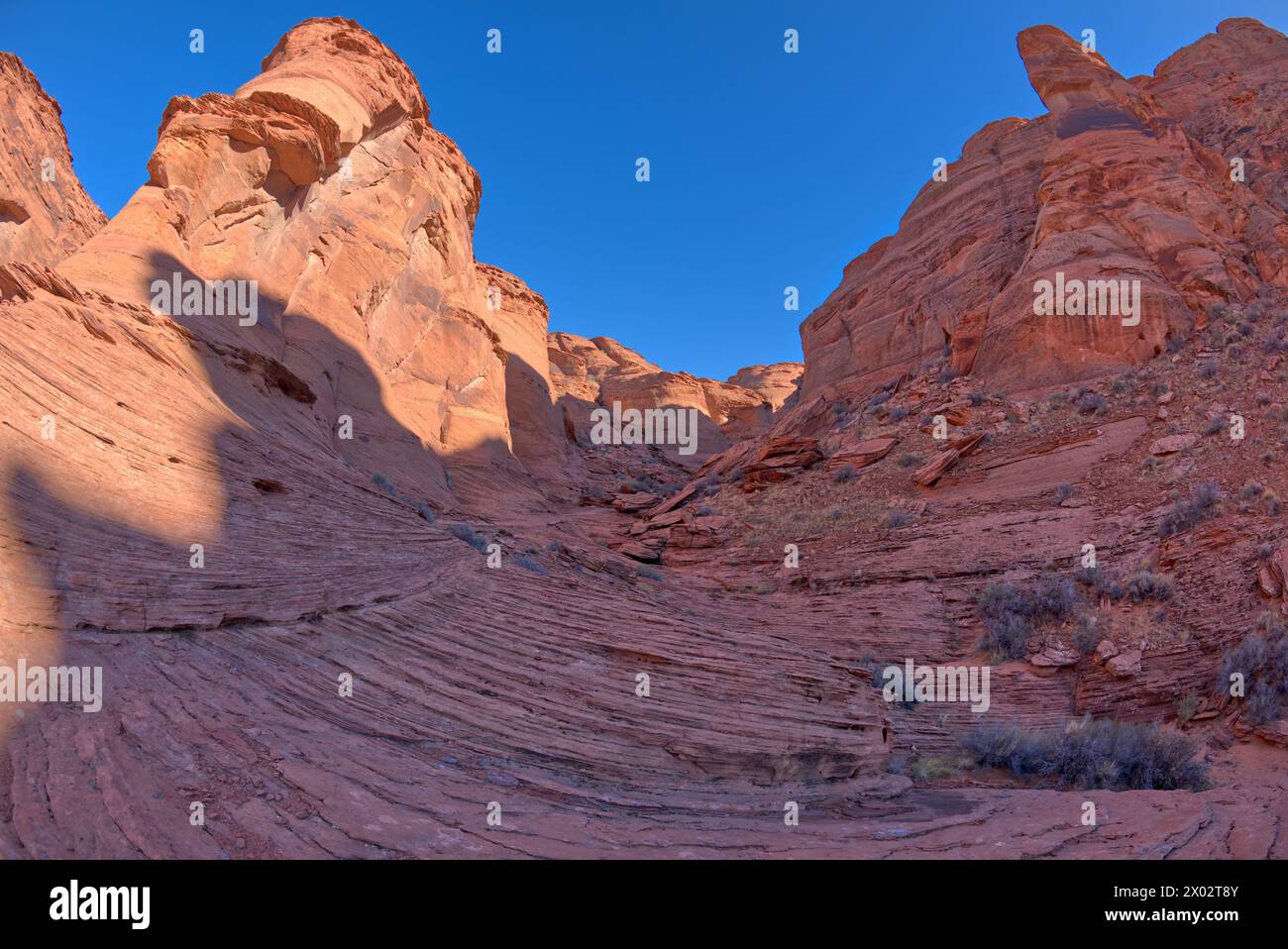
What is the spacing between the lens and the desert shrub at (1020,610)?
34.5 ft

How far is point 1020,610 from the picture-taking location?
443 inches

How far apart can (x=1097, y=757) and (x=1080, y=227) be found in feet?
86.4

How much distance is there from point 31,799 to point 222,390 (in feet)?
32.9

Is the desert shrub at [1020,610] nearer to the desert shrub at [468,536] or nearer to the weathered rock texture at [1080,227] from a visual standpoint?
the desert shrub at [468,536]

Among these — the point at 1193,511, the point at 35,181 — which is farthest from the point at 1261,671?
the point at 35,181

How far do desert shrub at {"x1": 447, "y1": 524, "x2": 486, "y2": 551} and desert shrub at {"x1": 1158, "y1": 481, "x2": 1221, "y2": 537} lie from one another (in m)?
12.0

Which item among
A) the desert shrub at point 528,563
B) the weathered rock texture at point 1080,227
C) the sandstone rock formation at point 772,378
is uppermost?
the sandstone rock formation at point 772,378

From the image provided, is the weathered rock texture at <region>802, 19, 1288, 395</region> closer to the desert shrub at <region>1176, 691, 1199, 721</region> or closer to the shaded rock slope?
the shaded rock slope

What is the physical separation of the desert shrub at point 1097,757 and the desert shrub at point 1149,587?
13.9ft

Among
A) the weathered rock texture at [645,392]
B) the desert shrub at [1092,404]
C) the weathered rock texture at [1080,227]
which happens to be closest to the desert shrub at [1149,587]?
the desert shrub at [1092,404]

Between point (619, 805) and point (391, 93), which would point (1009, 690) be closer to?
point (619, 805)

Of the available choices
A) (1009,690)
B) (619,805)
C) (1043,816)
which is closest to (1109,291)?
(1009,690)

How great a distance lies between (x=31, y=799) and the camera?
10.5 feet

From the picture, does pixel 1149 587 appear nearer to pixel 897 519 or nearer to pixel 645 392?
pixel 897 519
